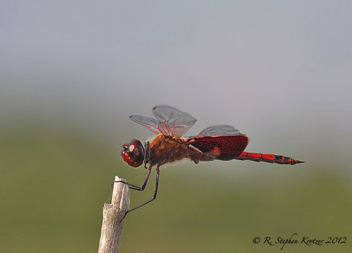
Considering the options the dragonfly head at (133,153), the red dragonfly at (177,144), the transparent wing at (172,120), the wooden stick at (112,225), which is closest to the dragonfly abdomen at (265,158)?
the red dragonfly at (177,144)

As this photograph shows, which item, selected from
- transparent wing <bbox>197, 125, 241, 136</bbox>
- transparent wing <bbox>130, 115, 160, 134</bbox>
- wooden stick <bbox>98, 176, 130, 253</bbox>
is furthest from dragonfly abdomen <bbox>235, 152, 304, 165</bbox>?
wooden stick <bbox>98, 176, 130, 253</bbox>

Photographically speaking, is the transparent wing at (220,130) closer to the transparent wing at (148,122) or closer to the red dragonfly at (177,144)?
the red dragonfly at (177,144)

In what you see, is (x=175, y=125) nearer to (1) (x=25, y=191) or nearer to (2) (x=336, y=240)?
(2) (x=336, y=240)

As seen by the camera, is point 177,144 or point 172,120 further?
point 177,144

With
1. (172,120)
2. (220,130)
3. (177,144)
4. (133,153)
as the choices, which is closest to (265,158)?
(220,130)

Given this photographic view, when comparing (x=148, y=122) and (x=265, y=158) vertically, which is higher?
(x=148, y=122)

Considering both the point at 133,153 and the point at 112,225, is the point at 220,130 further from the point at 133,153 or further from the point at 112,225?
the point at 112,225

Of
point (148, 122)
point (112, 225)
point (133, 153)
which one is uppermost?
point (148, 122)

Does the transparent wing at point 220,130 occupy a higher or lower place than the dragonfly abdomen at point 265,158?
higher
